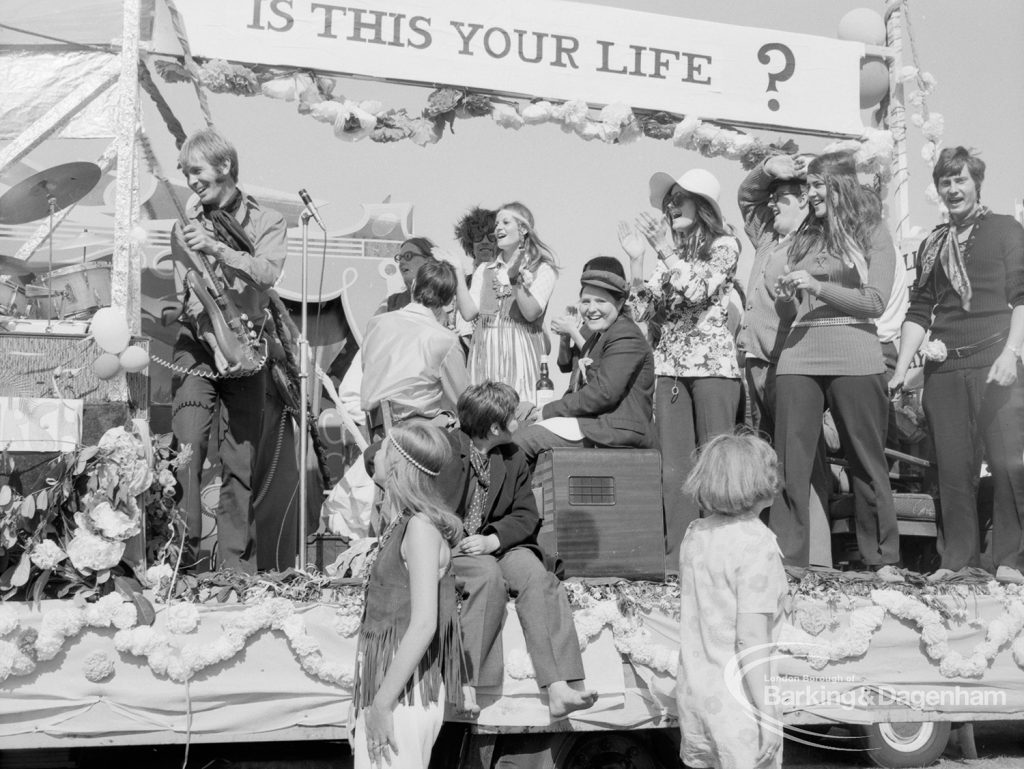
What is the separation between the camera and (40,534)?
3920 mm

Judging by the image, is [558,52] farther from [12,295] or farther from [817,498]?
[12,295]

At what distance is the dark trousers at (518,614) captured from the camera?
152 inches

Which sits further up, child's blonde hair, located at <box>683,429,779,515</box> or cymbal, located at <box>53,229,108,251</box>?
cymbal, located at <box>53,229,108,251</box>

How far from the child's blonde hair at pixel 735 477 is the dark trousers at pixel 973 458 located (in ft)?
7.37

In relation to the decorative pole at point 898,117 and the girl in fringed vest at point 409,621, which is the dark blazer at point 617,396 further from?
the decorative pole at point 898,117

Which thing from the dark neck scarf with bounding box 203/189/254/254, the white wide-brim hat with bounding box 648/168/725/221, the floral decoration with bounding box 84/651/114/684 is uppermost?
the white wide-brim hat with bounding box 648/168/725/221

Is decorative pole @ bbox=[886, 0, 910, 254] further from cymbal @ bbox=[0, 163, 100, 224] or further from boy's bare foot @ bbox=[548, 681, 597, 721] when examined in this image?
cymbal @ bbox=[0, 163, 100, 224]

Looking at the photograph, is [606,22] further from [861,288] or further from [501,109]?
[861,288]

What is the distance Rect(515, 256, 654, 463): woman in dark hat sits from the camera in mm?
4773


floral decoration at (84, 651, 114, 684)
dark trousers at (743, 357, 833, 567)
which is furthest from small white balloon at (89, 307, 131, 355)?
dark trousers at (743, 357, 833, 567)

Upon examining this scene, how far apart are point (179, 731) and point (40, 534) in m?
0.83

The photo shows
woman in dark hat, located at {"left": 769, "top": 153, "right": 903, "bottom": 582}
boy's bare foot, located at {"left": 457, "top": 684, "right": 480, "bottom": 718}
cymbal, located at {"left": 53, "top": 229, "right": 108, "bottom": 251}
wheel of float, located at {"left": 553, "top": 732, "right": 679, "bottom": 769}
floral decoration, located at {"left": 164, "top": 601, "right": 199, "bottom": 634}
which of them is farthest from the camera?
cymbal, located at {"left": 53, "top": 229, "right": 108, "bottom": 251}

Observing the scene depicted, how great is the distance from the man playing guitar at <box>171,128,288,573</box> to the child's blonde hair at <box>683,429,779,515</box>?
82.3 inches

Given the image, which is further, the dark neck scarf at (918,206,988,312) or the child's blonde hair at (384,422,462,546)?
the dark neck scarf at (918,206,988,312)
